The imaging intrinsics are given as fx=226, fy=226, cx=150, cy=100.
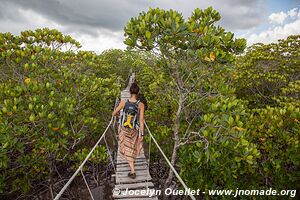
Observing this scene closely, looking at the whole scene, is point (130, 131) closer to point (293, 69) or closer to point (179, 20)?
point (179, 20)

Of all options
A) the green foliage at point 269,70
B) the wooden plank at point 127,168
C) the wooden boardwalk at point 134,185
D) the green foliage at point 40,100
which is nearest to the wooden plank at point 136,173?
the wooden boardwalk at point 134,185

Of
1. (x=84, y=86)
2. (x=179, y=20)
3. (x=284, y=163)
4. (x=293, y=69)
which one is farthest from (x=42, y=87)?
(x=293, y=69)

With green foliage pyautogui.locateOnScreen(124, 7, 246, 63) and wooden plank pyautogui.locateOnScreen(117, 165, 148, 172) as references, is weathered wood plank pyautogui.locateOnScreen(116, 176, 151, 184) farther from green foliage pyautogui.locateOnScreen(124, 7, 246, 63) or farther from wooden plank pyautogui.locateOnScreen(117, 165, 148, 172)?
green foliage pyautogui.locateOnScreen(124, 7, 246, 63)

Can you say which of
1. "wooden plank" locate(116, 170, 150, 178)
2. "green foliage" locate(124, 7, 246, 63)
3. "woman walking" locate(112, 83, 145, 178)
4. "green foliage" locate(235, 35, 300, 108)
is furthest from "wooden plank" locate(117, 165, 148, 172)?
"green foliage" locate(235, 35, 300, 108)

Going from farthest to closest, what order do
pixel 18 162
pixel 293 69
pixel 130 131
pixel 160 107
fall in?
pixel 293 69 → pixel 160 107 → pixel 18 162 → pixel 130 131

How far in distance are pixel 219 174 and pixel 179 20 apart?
2.87m

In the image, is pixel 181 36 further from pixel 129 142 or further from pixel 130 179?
pixel 130 179

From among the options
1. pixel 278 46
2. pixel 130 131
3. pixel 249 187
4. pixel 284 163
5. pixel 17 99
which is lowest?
pixel 249 187

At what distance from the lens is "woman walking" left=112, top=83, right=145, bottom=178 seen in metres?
3.77

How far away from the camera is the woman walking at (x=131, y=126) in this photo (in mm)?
3773

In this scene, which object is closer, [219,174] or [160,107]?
[219,174]

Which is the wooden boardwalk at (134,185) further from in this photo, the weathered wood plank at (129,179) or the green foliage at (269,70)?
the green foliage at (269,70)

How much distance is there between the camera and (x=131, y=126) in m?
3.83

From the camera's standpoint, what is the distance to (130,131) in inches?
157
